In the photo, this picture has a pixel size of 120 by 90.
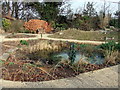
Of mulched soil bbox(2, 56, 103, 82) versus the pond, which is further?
the pond

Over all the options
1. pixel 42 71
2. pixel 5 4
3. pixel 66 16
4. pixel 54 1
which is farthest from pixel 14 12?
pixel 42 71


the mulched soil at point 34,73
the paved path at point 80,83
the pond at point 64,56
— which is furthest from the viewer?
the pond at point 64,56

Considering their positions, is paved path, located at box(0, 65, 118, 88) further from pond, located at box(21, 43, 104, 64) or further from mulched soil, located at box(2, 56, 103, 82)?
pond, located at box(21, 43, 104, 64)

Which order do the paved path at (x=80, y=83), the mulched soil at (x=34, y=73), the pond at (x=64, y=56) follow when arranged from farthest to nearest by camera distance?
the pond at (x=64, y=56), the mulched soil at (x=34, y=73), the paved path at (x=80, y=83)

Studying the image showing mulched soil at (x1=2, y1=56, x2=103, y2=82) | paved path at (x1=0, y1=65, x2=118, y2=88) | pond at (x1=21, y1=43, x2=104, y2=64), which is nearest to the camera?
paved path at (x1=0, y1=65, x2=118, y2=88)

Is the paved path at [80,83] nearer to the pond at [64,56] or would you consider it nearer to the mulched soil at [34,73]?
the mulched soil at [34,73]

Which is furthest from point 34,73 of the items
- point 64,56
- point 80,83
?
point 64,56

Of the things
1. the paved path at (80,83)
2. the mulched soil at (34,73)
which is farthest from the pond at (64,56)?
the paved path at (80,83)

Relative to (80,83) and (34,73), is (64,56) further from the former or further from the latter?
(80,83)

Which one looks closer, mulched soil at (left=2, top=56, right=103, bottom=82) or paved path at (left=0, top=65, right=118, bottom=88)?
paved path at (left=0, top=65, right=118, bottom=88)

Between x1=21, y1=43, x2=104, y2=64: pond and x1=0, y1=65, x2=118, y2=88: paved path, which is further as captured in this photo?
x1=21, y1=43, x2=104, y2=64: pond

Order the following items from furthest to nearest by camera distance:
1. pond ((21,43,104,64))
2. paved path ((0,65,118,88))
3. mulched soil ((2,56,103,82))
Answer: pond ((21,43,104,64)), mulched soil ((2,56,103,82)), paved path ((0,65,118,88))

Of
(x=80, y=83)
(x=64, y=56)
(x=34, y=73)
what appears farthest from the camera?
(x=64, y=56)

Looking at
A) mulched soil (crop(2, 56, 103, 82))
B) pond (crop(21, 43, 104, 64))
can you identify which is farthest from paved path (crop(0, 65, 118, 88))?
pond (crop(21, 43, 104, 64))
